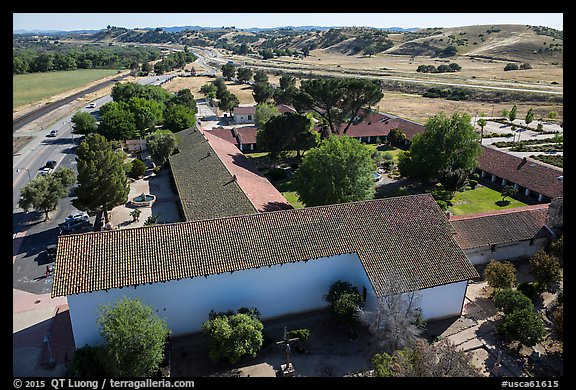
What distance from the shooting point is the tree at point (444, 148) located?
47.7 meters

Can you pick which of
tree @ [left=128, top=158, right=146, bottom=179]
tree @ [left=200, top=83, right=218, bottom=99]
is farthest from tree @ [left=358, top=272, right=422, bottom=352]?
tree @ [left=200, top=83, right=218, bottom=99]

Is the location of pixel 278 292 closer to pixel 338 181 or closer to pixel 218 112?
pixel 338 181

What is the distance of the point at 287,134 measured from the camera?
5603cm

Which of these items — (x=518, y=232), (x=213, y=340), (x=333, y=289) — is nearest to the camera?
(x=213, y=340)

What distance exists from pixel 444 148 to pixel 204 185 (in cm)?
2791

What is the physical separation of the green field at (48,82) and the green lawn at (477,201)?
107383mm

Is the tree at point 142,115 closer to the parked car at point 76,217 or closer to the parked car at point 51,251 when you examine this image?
the parked car at point 76,217

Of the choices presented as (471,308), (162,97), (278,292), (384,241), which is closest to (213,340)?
(278,292)

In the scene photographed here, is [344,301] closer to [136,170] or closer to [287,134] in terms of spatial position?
[287,134]

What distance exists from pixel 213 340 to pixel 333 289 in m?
8.09
